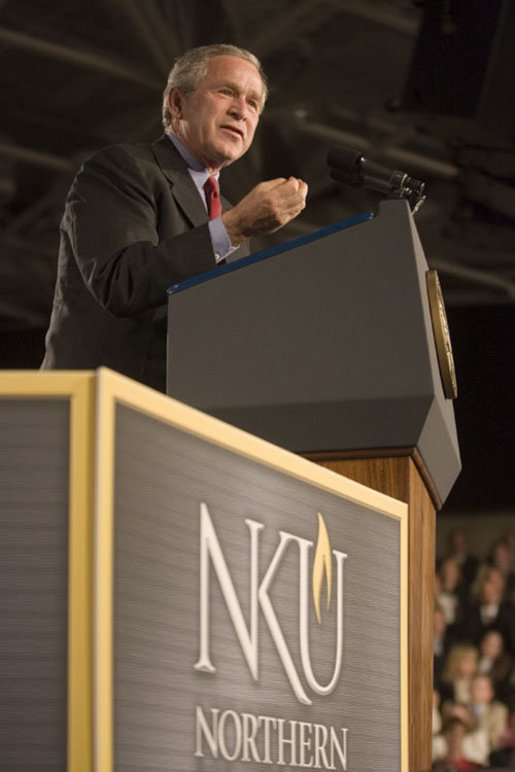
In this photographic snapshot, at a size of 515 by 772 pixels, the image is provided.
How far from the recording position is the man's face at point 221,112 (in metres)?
1.60

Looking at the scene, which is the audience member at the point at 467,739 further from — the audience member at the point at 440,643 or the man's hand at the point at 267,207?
the man's hand at the point at 267,207

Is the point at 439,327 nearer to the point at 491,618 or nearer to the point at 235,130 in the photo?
the point at 235,130

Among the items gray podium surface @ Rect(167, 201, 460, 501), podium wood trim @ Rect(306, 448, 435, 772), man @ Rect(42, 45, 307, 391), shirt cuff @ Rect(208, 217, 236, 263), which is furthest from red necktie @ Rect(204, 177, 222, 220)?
podium wood trim @ Rect(306, 448, 435, 772)

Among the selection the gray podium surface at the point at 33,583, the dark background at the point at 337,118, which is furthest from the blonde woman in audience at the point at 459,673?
the gray podium surface at the point at 33,583

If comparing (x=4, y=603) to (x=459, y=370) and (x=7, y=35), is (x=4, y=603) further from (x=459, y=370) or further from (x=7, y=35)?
(x=459, y=370)

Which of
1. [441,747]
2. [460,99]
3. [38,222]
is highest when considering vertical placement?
[38,222]

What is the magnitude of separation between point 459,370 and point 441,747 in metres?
2.13

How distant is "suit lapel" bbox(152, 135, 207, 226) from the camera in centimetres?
149

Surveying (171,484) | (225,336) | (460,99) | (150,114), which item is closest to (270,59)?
(150,114)

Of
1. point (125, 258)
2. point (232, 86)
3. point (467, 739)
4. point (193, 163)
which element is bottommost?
point (467, 739)

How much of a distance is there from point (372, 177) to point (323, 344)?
0.31 m

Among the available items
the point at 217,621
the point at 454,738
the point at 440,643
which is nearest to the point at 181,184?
the point at 217,621

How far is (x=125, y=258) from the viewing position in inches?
51.8

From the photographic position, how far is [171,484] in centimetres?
68
